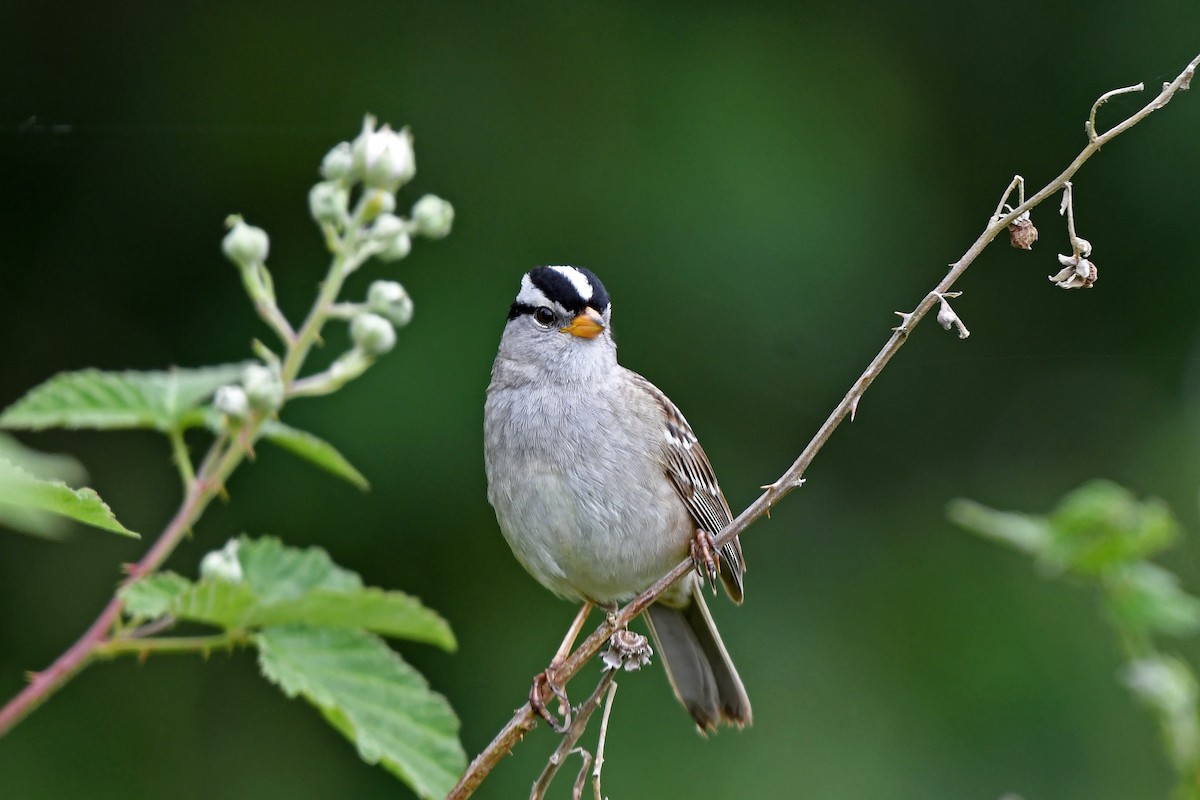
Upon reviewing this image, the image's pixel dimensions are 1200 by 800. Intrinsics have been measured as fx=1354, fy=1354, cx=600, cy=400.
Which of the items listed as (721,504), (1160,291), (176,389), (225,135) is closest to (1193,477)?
(1160,291)

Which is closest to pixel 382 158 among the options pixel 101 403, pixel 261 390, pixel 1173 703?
pixel 261 390

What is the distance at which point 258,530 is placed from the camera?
5070 millimetres

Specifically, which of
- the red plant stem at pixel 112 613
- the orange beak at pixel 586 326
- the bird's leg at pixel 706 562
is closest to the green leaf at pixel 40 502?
the red plant stem at pixel 112 613

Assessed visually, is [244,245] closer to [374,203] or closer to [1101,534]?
[374,203]

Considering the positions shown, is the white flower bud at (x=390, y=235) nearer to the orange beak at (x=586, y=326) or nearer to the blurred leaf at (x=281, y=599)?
the blurred leaf at (x=281, y=599)

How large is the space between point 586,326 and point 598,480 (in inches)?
17.0

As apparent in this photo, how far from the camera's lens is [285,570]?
190cm

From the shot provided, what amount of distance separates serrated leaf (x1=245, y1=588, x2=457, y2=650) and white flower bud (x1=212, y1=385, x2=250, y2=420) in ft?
0.80

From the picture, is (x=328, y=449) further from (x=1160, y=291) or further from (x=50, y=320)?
(x=1160, y=291)

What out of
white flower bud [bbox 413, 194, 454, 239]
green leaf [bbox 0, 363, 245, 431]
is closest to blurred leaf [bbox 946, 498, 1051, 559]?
white flower bud [bbox 413, 194, 454, 239]

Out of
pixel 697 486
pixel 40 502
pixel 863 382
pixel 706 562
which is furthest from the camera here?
pixel 697 486

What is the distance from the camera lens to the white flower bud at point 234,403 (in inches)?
63.4

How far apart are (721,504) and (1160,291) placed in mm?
3481

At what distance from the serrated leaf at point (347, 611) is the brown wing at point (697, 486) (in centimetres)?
129
